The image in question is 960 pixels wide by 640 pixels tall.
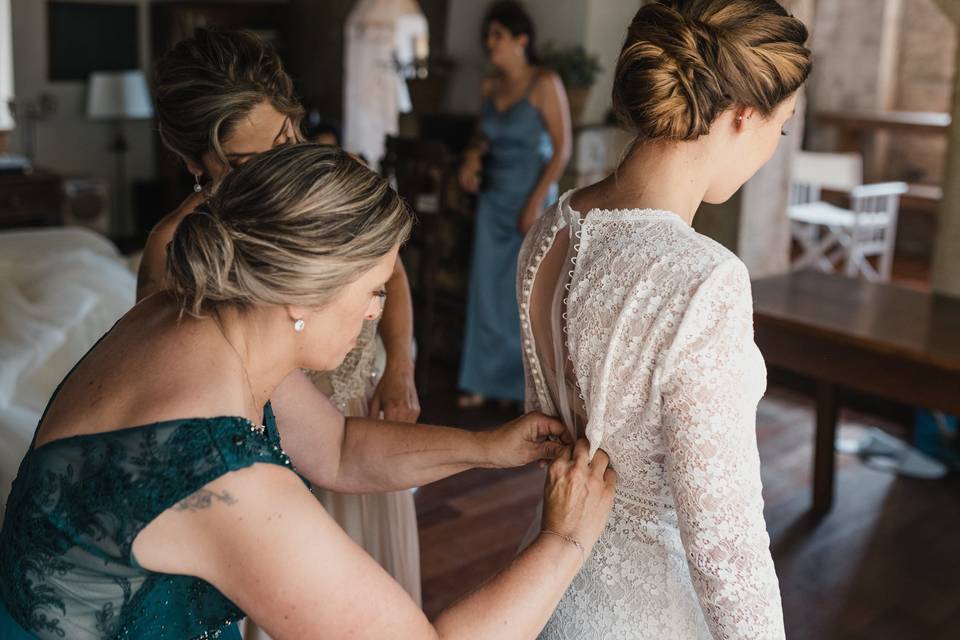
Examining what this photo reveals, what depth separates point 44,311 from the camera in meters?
3.44

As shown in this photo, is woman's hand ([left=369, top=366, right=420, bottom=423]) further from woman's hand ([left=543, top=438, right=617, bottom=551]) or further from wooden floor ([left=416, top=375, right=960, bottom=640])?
wooden floor ([left=416, top=375, right=960, bottom=640])

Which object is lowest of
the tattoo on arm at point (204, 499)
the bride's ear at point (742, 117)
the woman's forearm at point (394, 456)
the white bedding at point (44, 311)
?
the white bedding at point (44, 311)

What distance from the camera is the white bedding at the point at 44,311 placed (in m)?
2.80

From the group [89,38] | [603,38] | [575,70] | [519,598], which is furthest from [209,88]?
[89,38]

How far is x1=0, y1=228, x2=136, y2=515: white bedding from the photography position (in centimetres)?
280

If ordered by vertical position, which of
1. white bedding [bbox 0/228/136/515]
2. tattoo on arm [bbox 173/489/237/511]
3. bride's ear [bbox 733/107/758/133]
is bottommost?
white bedding [bbox 0/228/136/515]

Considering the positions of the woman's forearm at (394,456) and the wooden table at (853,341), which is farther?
the wooden table at (853,341)

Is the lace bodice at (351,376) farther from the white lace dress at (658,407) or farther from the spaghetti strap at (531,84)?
the spaghetti strap at (531,84)

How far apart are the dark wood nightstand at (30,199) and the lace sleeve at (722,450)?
6.17 metres

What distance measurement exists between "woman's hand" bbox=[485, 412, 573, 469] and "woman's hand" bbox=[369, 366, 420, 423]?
0.66 metres

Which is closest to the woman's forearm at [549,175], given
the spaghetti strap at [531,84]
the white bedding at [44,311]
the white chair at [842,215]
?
the spaghetti strap at [531,84]

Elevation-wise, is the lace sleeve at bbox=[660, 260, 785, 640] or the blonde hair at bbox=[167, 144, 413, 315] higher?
the blonde hair at bbox=[167, 144, 413, 315]

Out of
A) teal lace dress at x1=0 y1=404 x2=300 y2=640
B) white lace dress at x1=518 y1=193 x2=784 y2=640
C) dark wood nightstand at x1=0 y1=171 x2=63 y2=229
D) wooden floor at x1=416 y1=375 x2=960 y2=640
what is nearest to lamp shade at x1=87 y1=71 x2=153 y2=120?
dark wood nightstand at x1=0 y1=171 x2=63 y2=229

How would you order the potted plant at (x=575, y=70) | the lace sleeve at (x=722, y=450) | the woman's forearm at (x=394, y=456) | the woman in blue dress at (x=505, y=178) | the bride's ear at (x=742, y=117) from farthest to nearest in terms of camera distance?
the potted plant at (x=575, y=70) < the woman in blue dress at (x=505, y=178) < the woman's forearm at (x=394, y=456) < the bride's ear at (x=742, y=117) < the lace sleeve at (x=722, y=450)
